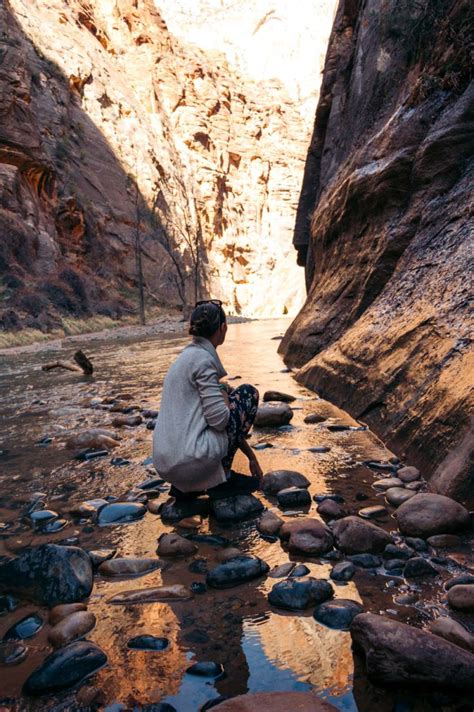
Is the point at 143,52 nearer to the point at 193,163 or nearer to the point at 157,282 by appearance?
the point at 193,163

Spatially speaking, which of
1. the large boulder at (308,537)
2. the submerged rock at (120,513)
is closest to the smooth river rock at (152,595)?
the large boulder at (308,537)

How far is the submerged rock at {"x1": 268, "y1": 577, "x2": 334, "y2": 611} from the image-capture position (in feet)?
5.99

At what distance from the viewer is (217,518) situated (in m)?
2.69

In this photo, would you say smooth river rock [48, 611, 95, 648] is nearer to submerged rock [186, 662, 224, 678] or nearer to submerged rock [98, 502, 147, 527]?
submerged rock [186, 662, 224, 678]

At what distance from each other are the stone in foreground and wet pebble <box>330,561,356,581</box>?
10.4 inches

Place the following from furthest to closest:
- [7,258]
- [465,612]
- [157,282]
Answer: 1. [157,282]
2. [7,258]
3. [465,612]

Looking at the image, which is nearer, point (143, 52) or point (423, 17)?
point (423, 17)

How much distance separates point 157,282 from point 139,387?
28.6m

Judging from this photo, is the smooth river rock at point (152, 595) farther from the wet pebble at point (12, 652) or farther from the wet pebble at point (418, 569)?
the wet pebble at point (418, 569)

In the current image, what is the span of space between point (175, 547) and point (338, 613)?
2.75 feet

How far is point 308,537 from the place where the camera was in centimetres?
224

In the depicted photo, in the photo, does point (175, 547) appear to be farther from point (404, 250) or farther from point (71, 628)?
point (404, 250)

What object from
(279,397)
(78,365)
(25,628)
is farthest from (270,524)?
(78,365)

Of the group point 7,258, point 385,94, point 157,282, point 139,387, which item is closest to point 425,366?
point 139,387
